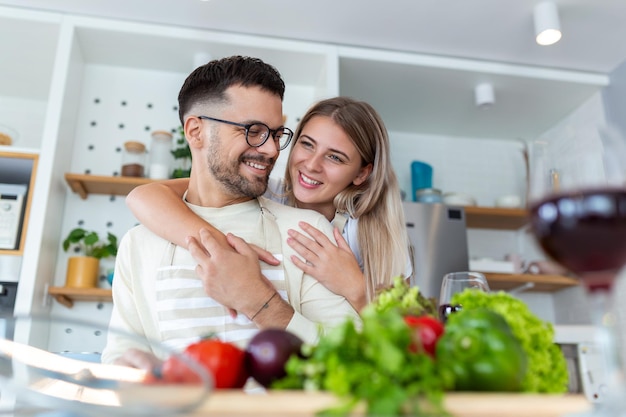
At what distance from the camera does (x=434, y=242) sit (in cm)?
344

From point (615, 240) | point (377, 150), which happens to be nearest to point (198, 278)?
point (377, 150)

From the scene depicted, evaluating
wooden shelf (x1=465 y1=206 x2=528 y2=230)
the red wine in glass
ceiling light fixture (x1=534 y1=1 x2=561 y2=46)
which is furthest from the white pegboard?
the red wine in glass

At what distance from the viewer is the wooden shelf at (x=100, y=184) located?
2.99 meters

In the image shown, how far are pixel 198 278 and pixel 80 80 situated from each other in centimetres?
252

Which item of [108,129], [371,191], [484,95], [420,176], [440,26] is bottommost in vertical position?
[371,191]

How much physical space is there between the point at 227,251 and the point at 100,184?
205 cm

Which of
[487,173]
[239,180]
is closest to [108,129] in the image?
[239,180]

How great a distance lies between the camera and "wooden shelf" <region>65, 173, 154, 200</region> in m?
2.99

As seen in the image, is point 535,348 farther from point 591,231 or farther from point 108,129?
point 108,129

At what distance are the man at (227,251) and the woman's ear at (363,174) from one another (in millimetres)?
462

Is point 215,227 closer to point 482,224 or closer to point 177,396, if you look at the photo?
point 177,396

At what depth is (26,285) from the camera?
273 cm

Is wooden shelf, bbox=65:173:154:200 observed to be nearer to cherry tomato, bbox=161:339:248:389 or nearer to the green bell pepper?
cherry tomato, bbox=161:339:248:389

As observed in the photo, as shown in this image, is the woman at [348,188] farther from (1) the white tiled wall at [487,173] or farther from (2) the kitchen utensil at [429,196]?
(1) the white tiled wall at [487,173]
